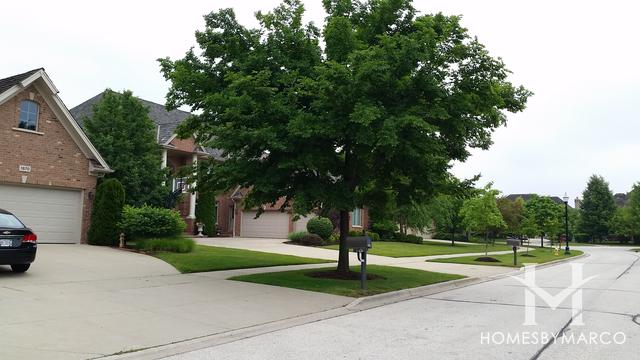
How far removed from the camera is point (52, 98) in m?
20.2

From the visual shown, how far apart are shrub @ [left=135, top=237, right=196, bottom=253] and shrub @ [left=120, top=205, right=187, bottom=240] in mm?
610

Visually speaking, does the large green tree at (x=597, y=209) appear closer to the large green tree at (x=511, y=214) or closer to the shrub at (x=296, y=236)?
the large green tree at (x=511, y=214)

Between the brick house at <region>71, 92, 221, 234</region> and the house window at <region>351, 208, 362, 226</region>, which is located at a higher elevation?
the brick house at <region>71, 92, 221, 234</region>

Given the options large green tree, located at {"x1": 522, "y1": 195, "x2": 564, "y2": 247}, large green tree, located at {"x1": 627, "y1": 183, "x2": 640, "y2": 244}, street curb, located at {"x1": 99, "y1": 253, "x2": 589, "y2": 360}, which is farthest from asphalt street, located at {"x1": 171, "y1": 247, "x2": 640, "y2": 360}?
large green tree, located at {"x1": 627, "y1": 183, "x2": 640, "y2": 244}

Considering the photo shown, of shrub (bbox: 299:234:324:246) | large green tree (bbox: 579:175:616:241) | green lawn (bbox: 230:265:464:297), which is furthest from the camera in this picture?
large green tree (bbox: 579:175:616:241)

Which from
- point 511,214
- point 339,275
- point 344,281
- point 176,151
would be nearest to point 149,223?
point 339,275

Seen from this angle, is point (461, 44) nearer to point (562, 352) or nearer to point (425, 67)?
point (425, 67)

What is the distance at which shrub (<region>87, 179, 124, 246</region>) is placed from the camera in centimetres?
2034

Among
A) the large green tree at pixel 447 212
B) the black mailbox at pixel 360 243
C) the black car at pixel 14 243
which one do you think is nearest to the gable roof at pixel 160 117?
the large green tree at pixel 447 212

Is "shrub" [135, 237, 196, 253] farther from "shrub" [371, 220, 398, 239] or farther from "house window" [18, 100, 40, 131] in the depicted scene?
"shrub" [371, 220, 398, 239]

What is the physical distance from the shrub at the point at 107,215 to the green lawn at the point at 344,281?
8.79m

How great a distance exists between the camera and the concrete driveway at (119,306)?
654cm

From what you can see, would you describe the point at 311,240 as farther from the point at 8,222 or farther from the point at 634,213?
the point at 634,213

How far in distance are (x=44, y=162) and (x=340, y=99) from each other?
46.8 ft
